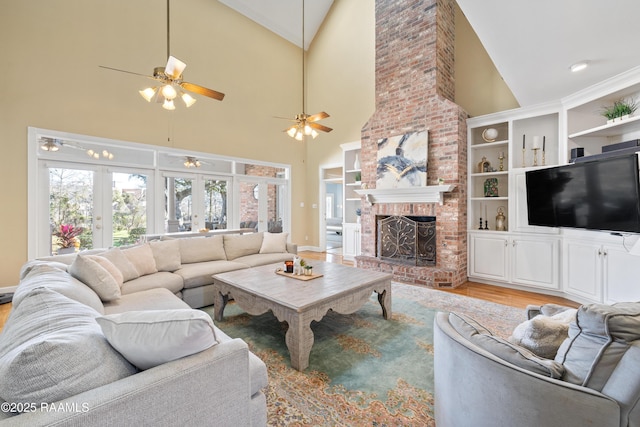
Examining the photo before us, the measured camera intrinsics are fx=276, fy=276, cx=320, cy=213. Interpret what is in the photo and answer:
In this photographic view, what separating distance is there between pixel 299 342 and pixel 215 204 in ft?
16.6

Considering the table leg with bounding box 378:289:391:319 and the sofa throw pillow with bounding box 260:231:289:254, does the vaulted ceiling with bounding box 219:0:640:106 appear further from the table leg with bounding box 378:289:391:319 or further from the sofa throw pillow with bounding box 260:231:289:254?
the sofa throw pillow with bounding box 260:231:289:254

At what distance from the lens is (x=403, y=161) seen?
4941 millimetres

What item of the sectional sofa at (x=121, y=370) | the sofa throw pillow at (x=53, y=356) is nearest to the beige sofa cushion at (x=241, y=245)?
the sectional sofa at (x=121, y=370)

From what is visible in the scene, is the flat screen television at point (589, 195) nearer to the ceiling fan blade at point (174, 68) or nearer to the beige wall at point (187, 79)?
the beige wall at point (187, 79)

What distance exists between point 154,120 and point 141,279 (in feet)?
11.5

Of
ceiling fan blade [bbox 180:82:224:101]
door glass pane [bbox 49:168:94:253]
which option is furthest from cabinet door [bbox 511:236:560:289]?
door glass pane [bbox 49:168:94:253]

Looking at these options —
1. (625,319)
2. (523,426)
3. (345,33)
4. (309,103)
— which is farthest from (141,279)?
(345,33)

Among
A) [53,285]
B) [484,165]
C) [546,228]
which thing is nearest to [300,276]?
[53,285]

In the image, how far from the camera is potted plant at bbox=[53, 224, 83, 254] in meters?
4.41

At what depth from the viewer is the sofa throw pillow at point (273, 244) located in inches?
181

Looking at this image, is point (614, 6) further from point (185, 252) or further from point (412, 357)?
point (185, 252)

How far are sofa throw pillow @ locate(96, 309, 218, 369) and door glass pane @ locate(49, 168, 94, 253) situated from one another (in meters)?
4.66

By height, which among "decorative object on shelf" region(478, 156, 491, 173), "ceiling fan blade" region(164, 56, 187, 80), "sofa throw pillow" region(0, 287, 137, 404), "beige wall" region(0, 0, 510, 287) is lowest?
"sofa throw pillow" region(0, 287, 137, 404)

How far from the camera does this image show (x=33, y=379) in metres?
0.82
